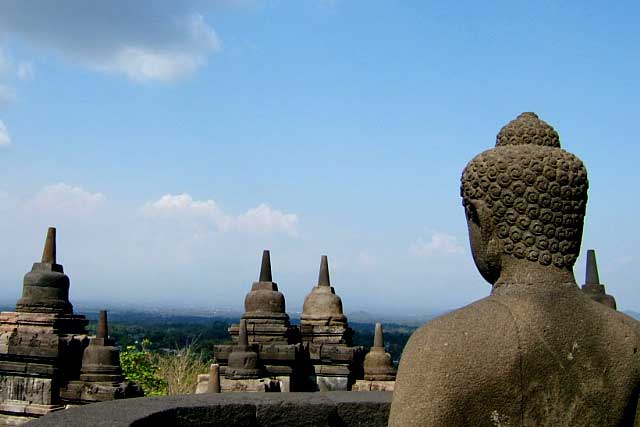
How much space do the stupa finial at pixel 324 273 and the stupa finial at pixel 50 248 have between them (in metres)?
3.79

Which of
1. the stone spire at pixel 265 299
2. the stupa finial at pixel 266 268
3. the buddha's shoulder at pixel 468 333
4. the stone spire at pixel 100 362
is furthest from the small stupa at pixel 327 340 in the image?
the buddha's shoulder at pixel 468 333

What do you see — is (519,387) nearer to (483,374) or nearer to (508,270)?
(483,374)

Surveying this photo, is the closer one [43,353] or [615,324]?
[615,324]

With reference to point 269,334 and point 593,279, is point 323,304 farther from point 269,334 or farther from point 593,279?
point 593,279

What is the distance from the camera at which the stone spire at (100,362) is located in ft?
27.6

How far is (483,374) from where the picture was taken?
7.19ft

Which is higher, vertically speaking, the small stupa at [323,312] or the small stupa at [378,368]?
the small stupa at [323,312]

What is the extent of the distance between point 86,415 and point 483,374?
1948 mm

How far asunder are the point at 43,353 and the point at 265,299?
2.92 meters

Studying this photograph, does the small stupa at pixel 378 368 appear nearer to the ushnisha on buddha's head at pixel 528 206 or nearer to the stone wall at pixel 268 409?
the stone wall at pixel 268 409

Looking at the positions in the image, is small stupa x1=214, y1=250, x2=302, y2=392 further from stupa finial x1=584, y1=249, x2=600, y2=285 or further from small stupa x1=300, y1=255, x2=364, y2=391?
stupa finial x1=584, y1=249, x2=600, y2=285

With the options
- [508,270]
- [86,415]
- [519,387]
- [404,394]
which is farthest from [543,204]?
[86,415]

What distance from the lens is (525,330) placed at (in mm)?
2236

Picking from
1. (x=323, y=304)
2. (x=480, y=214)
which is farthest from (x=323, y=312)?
(x=480, y=214)
